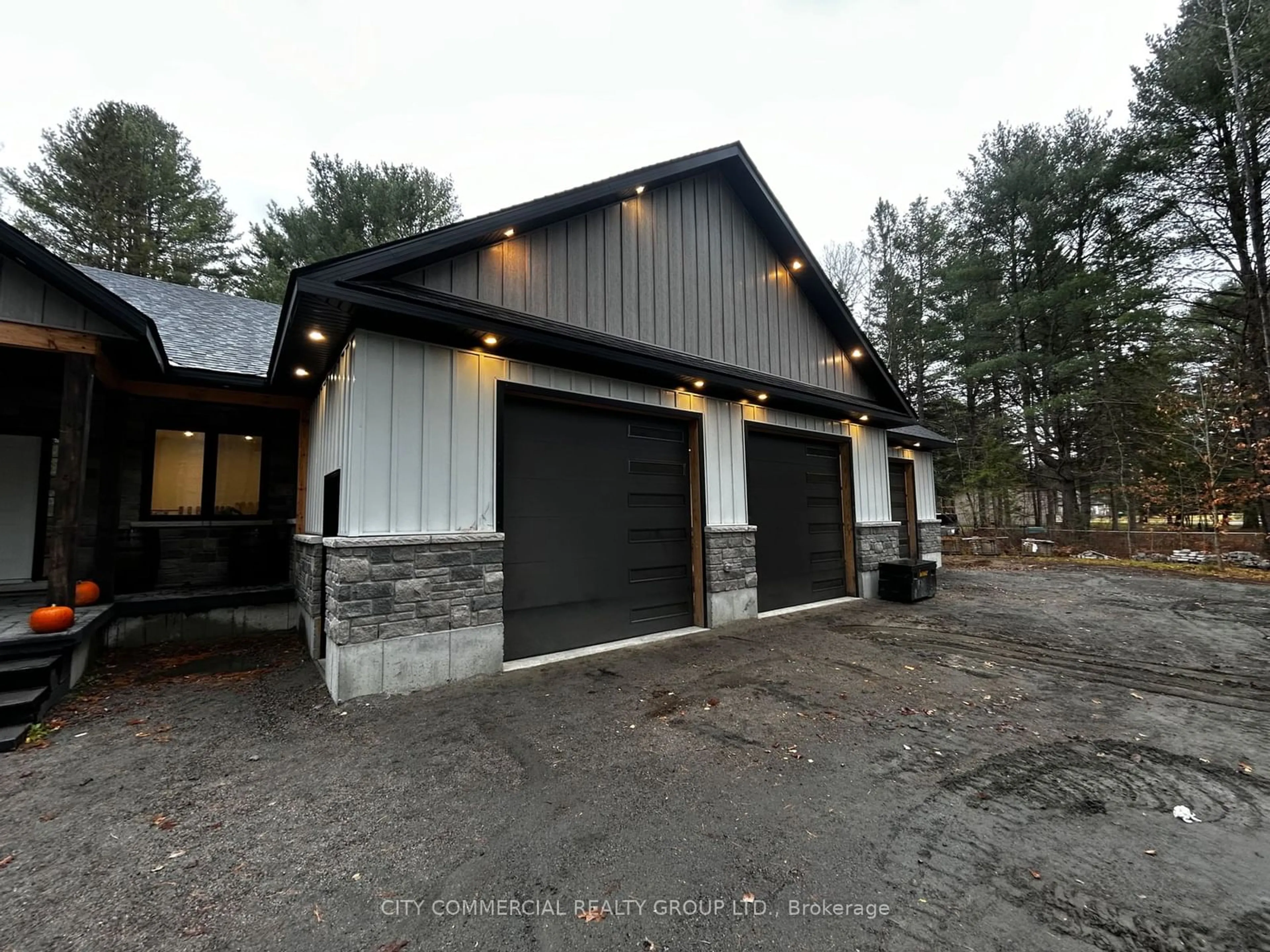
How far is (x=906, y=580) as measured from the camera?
8.07 m

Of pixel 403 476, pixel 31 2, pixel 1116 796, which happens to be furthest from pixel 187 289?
pixel 1116 796

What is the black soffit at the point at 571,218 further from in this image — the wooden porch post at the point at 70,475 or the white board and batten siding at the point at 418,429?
the wooden porch post at the point at 70,475

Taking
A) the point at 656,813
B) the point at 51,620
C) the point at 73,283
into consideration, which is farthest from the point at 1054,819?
the point at 73,283

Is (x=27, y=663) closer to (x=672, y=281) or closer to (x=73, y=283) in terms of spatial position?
(x=73, y=283)

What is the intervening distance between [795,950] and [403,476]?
4.10 meters

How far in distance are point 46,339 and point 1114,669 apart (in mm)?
10535

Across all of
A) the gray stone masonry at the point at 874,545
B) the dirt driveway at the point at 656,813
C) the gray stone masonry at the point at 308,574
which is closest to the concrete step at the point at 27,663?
the dirt driveway at the point at 656,813

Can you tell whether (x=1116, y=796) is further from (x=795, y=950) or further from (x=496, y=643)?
(x=496, y=643)

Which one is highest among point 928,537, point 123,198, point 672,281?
point 123,198

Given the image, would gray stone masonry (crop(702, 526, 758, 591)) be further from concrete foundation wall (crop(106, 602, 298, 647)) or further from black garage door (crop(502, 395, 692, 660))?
concrete foundation wall (crop(106, 602, 298, 647))

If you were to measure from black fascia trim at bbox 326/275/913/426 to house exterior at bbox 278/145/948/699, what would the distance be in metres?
0.03

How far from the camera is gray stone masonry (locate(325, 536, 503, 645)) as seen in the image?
3.98 metres

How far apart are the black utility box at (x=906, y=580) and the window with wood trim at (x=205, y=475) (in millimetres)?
10342

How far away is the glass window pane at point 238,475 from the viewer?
7.14 meters
